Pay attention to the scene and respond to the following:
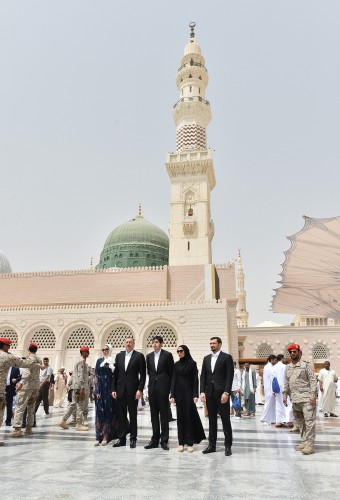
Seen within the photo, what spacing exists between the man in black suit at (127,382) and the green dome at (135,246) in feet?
102

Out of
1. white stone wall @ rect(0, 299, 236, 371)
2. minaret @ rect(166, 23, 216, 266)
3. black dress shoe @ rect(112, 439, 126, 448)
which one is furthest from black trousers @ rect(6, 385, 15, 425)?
minaret @ rect(166, 23, 216, 266)

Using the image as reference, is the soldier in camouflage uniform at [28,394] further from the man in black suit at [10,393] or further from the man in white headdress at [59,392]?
the man in white headdress at [59,392]

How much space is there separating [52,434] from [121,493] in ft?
11.4

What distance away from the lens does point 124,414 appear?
5086 mm

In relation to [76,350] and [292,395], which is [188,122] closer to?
[76,350]

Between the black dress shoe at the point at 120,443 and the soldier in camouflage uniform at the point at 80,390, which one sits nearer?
the black dress shoe at the point at 120,443

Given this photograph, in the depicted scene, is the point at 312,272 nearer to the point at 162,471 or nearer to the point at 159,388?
the point at 159,388

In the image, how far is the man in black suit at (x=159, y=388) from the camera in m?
4.75

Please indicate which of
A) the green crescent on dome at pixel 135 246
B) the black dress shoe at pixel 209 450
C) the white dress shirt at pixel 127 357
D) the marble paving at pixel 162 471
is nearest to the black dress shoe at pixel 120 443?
the marble paving at pixel 162 471

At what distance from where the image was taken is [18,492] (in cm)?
283

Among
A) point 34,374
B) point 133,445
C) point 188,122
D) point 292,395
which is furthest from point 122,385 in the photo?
point 188,122

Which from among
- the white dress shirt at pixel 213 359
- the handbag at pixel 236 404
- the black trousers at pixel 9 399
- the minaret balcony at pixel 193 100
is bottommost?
the handbag at pixel 236 404

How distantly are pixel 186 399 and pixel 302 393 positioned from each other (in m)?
1.32

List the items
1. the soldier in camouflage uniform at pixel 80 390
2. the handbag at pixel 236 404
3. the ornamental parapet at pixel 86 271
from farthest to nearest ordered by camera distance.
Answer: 1. the ornamental parapet at pixel 86 271
2. the handbag at pixel 236 404
3. the soldier in camouflage uniform at pixel 80 390
